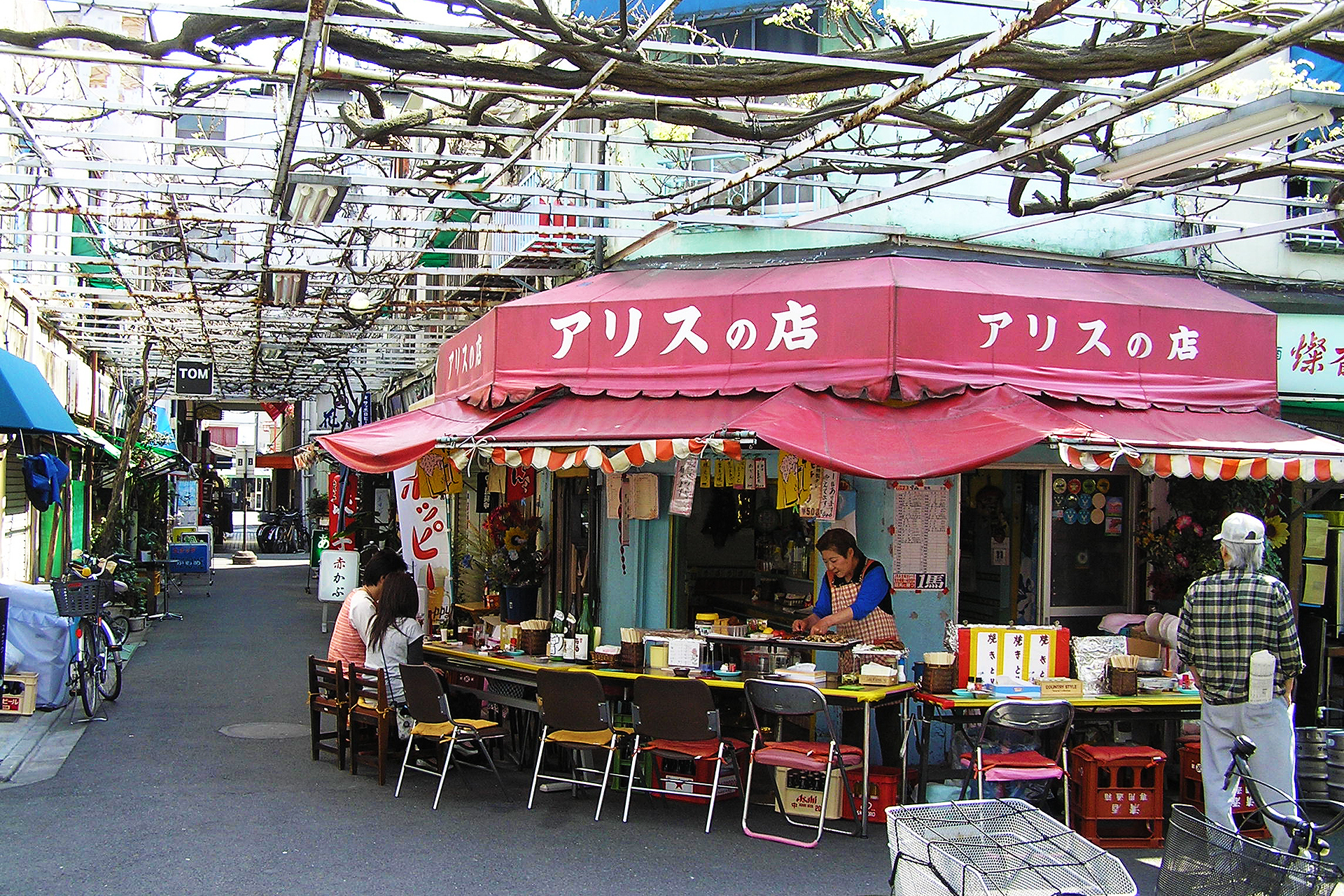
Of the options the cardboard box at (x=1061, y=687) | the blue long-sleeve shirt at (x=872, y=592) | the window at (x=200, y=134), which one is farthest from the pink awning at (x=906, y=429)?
the window at (x=200, y=134)

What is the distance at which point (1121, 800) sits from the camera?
26.7 ft

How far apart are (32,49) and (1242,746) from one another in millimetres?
6677

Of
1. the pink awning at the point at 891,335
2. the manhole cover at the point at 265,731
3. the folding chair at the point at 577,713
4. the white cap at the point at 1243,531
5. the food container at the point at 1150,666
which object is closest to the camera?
the white cap at the point at 1243,531

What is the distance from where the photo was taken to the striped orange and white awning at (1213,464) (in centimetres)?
807

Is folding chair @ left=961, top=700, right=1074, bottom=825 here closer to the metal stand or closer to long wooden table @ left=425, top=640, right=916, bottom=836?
long wooden table @ left=425, top=640, right=916, bottom=836

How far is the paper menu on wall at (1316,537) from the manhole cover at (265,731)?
377 inches

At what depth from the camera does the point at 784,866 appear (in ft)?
24.0

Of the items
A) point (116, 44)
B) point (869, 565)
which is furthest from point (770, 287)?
point (116, 44)

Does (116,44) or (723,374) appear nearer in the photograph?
(116,44)

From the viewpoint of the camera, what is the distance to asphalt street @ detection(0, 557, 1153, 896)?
687 centimetres

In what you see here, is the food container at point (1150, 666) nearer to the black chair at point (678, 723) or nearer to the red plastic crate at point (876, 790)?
the red plastic crate at point (876, 790)

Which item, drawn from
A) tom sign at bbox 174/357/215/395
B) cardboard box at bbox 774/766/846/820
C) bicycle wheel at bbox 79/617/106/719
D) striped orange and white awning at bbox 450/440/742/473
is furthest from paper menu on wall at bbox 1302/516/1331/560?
tom sign at bbox 174/357/215/395

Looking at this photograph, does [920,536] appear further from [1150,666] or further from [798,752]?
[798,752]

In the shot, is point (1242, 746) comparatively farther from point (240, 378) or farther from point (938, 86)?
point (240, 378)
